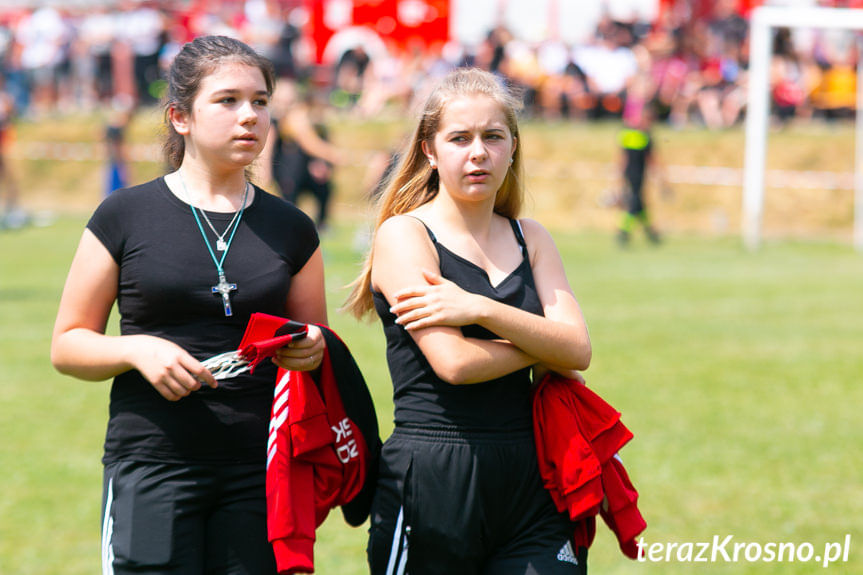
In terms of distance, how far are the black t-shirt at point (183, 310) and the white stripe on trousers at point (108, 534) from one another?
10cm

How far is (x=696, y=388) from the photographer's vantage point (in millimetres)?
8797

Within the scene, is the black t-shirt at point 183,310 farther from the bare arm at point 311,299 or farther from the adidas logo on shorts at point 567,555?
the adidas logo on shorts at point 567,555

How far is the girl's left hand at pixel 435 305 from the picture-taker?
3.02 metres

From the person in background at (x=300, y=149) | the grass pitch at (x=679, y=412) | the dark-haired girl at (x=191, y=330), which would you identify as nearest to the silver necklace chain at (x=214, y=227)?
the dark-haired girl at (x=191, y=330)

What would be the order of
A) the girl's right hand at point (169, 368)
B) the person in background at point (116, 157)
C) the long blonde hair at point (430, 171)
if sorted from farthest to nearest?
the person in background at point (116, 157) < the long blonde hair at point (430, 171) < the girl's right hand at point (169, 368)

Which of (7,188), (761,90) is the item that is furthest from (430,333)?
(7,188)

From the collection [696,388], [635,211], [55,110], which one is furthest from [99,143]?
[696,388]

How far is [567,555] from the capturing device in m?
3.12

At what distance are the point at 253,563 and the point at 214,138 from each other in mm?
1152

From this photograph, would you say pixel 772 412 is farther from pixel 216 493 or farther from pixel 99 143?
pixel 99 143

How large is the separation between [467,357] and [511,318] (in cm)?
16

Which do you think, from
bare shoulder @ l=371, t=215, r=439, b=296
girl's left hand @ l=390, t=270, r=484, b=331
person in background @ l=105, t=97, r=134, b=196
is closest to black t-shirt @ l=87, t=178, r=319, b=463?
bare shoulder @ l=371, t=215, r=439, b=296

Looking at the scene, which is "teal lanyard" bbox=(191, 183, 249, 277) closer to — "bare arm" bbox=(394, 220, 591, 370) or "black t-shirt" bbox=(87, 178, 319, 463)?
"black t-shirt" bbox=(87, 178, 319, 463)

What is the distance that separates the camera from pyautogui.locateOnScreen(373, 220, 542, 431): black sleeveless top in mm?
3137
